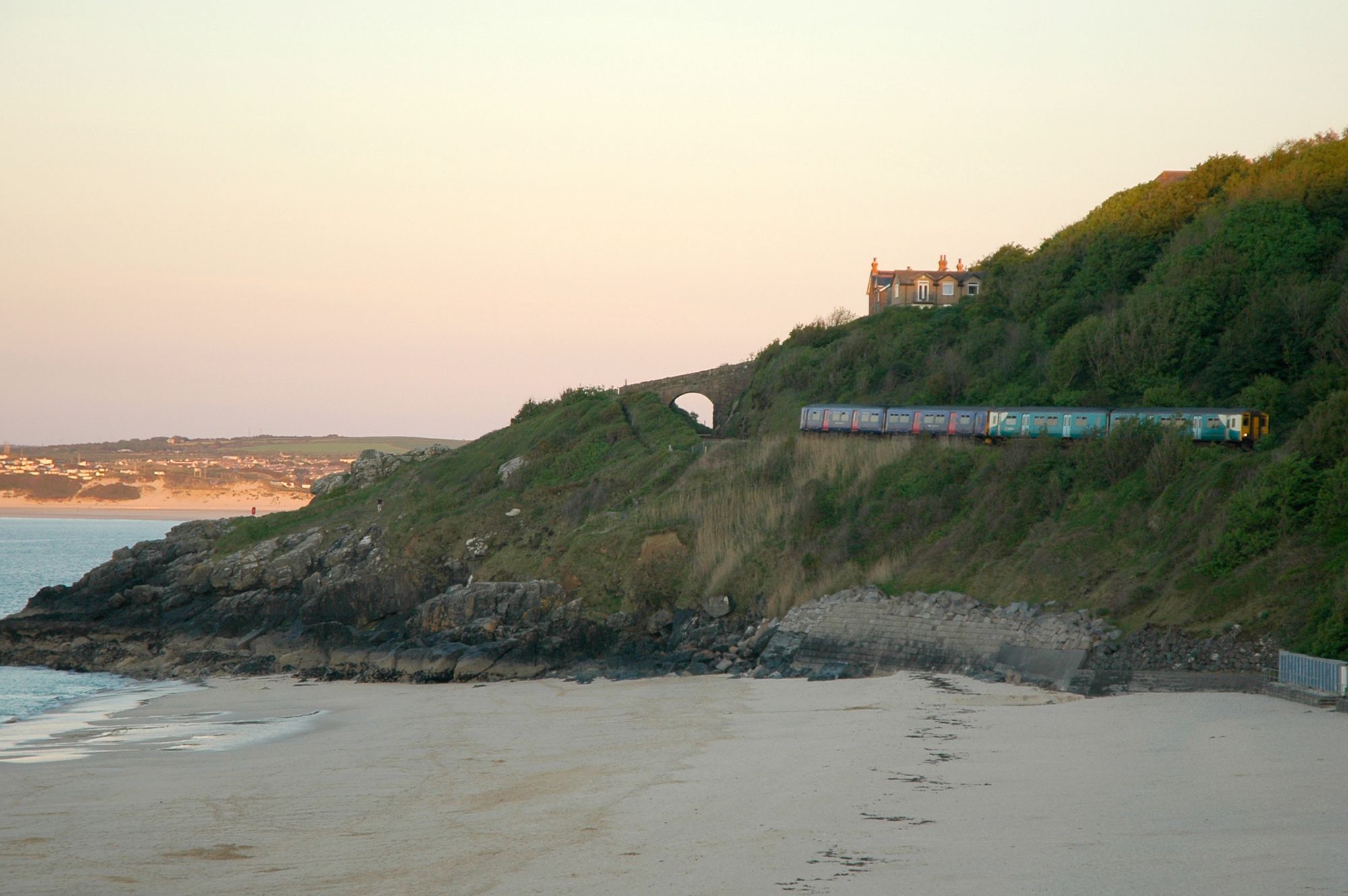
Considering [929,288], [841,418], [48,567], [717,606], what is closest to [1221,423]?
[841,418]

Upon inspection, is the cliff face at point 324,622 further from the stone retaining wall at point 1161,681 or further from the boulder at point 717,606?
the stone retaining wall at point 1161,681

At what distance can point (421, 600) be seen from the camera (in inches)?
1372

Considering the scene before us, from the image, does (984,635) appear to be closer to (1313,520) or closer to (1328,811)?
(1313,520)

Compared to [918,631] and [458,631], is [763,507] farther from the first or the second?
[458,631]

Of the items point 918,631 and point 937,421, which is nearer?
point 918,631

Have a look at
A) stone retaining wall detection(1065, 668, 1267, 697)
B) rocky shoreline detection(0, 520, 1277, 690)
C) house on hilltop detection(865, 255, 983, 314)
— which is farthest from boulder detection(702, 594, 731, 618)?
house on hilltop detection(865, 255, 983, 314)

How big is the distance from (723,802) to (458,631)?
1937cm

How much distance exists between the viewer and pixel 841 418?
1593 inches

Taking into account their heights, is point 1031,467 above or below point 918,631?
above

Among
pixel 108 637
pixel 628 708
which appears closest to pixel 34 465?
pixel 108 637

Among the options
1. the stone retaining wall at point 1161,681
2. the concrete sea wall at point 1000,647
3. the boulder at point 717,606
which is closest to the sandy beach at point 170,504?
the boulder at point 717,606

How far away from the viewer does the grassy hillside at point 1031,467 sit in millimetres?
22391

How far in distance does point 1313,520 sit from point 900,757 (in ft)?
39.1

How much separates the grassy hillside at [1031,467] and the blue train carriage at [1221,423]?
45.7 inches
